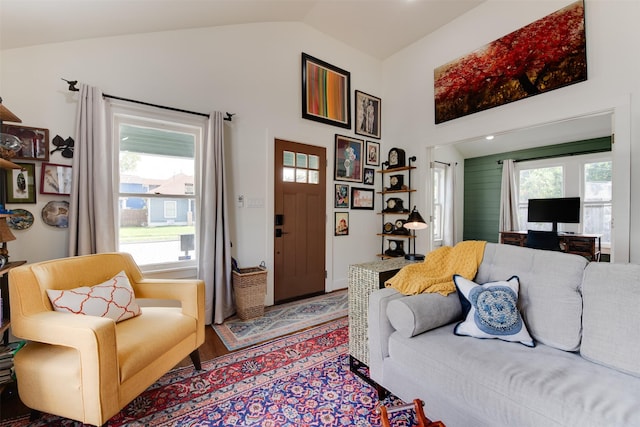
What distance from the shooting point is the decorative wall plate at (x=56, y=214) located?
213 centimetres

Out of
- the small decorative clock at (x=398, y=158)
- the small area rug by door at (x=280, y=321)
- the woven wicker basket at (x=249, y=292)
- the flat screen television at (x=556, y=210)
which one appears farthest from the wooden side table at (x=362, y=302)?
the flat screen television at (x=556, y=210)

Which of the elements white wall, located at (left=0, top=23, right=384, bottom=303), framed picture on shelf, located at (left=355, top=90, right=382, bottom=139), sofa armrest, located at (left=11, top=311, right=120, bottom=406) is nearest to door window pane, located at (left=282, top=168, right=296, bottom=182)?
white wall, located at (left=0, top=23, right=384, bottom=303)

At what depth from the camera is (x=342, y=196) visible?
381 centimetres

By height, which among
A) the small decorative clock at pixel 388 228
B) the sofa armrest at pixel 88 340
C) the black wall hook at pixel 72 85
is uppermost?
the black wall hook at pixel 72 85

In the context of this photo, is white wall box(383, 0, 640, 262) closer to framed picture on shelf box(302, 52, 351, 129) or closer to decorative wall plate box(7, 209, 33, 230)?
framed picture on shelf box(302, 52, 351, 129)

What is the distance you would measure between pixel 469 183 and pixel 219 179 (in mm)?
5379

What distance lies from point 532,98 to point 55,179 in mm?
4415

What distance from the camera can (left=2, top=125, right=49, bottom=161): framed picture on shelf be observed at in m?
2.03

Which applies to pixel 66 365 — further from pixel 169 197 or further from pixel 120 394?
pixel 169 197

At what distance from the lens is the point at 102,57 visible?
2328 mm

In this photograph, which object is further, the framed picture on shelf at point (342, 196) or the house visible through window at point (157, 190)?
the framed picture on shelf at point (342, 196)

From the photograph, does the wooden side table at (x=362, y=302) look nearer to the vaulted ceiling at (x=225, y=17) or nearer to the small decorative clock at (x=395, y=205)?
the small decorative clock at (x=395, y=205)

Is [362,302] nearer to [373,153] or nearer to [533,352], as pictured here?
[533,352]

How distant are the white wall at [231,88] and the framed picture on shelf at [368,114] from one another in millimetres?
157
